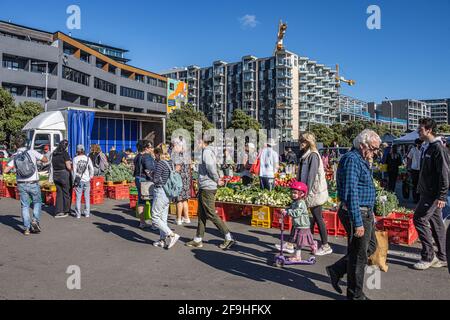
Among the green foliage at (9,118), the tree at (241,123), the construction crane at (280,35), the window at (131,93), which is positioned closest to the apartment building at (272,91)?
the construction crane at (280,35)

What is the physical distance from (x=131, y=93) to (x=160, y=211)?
2659 inches

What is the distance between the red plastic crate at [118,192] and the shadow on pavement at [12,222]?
3.58m

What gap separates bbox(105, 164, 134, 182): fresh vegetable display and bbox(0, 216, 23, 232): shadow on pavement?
3874 mm

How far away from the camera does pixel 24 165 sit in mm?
7633

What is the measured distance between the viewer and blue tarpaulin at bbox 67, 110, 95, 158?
1667 centimetres

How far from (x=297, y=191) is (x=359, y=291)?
6.25 ft

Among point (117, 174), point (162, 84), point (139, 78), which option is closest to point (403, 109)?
point (162, 84)

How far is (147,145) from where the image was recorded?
8367 millimetres

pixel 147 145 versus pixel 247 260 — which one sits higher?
pixel 147 145

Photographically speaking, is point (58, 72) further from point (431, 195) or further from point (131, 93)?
point (431, 195)

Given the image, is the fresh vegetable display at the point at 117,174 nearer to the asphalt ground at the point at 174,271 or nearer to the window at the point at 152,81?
the asphalt ground at the point at 174,271

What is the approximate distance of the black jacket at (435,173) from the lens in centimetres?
521

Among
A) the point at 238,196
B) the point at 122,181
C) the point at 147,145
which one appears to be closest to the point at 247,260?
the point at 238,196
